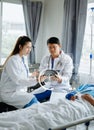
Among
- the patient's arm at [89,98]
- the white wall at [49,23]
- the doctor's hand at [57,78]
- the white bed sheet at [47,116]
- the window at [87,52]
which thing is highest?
the white wall at [49,23]

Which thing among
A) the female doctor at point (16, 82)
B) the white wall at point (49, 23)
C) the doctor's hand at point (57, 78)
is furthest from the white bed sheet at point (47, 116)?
the white wall at point (49, 23)

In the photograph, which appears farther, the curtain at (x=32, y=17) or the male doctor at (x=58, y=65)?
the curtain at (x=32, y=17)

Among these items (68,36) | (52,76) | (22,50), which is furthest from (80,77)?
(22,50)

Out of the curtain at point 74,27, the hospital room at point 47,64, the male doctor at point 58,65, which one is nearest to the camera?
the hospital room at point 47,64

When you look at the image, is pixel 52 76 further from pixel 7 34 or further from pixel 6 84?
pixel 7 34

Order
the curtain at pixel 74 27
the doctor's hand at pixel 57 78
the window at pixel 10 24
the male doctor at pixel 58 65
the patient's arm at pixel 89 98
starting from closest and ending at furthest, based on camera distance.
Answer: the patient's arm at pixel 89 98 → the doctor's hand at pixel 57 78 → the male doctor at pixel 58 65 → the curtain at pixel 74 27 → the window at pixel 10 24

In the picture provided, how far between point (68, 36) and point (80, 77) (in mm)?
698

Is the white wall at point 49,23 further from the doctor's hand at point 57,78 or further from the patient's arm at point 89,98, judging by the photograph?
the patient's arm at point 89,98

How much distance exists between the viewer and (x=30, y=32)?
4.18 m

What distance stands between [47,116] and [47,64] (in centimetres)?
149

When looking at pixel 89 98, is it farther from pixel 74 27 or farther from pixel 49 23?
pixel 49 23

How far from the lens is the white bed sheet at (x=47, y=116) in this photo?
5.32 ft

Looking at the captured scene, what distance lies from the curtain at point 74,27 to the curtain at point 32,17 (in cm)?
60

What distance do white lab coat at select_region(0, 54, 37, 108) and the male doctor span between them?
495mm
